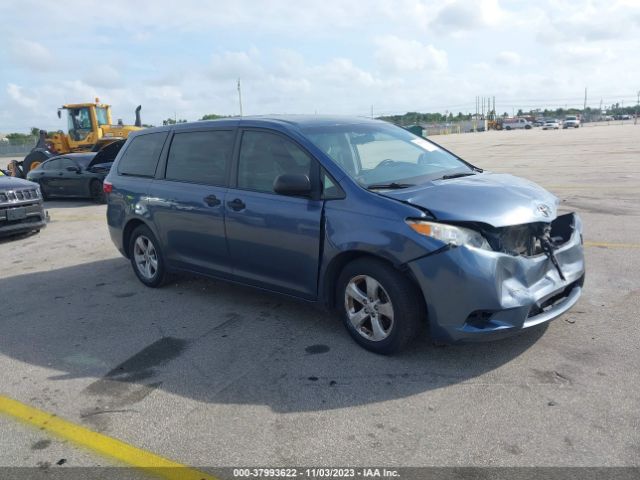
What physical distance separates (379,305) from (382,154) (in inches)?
59.6

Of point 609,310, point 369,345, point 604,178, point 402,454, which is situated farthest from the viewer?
point 604,178

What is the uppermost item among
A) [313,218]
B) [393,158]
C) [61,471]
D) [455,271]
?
[393,158]

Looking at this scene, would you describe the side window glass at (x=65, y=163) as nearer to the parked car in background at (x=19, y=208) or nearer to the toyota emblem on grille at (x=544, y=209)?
the parked car in background at (x=19, y=208)

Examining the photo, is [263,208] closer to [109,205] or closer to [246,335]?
[246,335]

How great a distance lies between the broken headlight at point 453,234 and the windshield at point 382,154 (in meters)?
0.73

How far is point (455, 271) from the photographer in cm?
357

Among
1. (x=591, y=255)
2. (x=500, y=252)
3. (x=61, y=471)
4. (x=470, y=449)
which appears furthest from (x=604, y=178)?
(x=61, y=471)

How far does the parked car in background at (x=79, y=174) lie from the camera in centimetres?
1375

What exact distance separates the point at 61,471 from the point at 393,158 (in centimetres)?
335

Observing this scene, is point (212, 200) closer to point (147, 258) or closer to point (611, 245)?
point (147, 258)

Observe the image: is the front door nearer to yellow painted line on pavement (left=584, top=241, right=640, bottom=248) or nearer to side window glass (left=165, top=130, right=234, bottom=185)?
side window glass (left=165, top=130, right=234, bottom=185)

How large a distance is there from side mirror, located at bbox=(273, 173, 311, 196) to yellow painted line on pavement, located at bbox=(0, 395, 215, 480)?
2.06 m

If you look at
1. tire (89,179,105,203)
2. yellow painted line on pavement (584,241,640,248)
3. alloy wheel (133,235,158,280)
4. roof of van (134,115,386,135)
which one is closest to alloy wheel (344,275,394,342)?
roof of van (134,115,386,135)

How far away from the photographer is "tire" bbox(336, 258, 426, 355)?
385 cm
